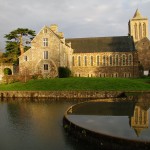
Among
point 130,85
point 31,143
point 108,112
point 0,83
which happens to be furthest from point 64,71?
point 31,143

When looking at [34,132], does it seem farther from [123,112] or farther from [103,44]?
[103,44]

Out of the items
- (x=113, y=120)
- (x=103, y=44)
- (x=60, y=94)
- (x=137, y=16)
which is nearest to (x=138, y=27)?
(x=137, y=16)

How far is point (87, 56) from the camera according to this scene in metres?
66.7

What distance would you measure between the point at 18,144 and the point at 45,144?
158 cm

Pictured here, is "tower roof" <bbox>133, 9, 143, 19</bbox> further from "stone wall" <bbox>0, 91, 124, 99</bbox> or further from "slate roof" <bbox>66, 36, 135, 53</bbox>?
"stone wall" <bbox>0, 91, 124, 99</bbox>

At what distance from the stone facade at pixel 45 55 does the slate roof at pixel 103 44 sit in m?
14.2

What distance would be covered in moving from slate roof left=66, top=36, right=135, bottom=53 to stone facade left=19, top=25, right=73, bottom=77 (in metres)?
14.2

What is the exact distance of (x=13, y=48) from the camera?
65125 mm

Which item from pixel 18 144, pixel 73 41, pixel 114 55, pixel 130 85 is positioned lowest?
pixel 18 144

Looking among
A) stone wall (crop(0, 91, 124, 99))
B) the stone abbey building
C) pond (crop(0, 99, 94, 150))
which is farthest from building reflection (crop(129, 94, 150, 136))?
the stone abbey building

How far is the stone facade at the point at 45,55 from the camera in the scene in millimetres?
52750

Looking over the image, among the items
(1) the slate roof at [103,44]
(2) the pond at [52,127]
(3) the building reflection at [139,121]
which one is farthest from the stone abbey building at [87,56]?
(3) the building reflection at [139,121]

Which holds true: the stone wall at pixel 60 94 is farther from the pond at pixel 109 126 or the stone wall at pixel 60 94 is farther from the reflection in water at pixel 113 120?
the pond at pixel 109 126

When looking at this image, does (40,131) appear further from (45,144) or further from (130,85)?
(130,85)
